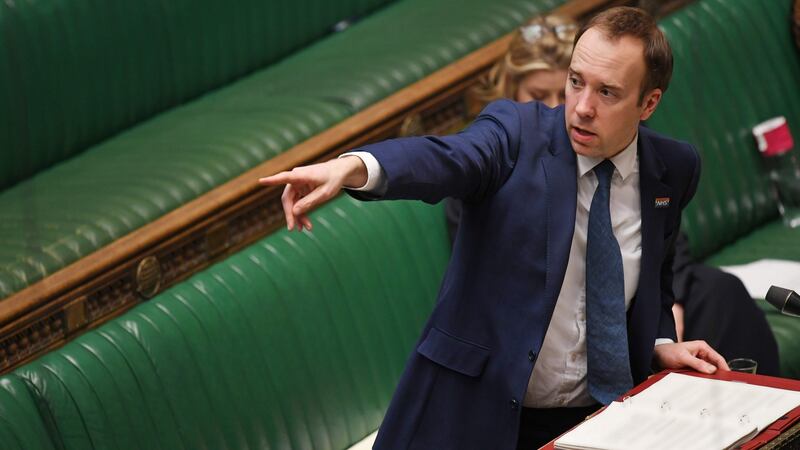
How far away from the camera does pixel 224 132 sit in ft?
11.8

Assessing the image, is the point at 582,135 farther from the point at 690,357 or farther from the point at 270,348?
the point at 270,348

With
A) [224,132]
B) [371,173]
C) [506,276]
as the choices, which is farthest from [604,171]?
[224,132]

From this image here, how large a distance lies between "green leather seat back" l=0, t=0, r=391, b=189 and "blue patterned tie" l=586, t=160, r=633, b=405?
6.05 ft

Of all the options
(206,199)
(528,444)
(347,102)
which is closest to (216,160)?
(206,199)

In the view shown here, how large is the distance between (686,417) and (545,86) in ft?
4.49

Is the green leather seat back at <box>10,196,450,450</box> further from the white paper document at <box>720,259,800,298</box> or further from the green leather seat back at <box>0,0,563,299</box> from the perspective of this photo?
the white paper document at <box>720,259,800,298</box>

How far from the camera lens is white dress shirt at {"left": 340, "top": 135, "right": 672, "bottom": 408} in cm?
230

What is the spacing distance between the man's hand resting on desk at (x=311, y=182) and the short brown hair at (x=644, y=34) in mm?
504

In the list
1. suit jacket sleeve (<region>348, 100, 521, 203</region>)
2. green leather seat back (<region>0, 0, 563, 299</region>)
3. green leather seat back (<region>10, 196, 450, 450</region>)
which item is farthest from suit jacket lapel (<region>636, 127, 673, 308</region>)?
green leather seat back (<region>0, 0, 563, 299</region>)

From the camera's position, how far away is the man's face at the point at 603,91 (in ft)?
7.06

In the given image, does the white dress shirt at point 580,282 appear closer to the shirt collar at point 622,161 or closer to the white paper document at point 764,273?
the shirt collar at point 622,161

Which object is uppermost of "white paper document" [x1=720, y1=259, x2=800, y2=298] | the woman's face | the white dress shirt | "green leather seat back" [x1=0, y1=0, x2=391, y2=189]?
"green leather seat back" [x1=0, y1=0, x2=391, y2=189]

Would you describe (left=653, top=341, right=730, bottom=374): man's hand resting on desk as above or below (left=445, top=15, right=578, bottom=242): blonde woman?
below

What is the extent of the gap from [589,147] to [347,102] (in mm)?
1599
